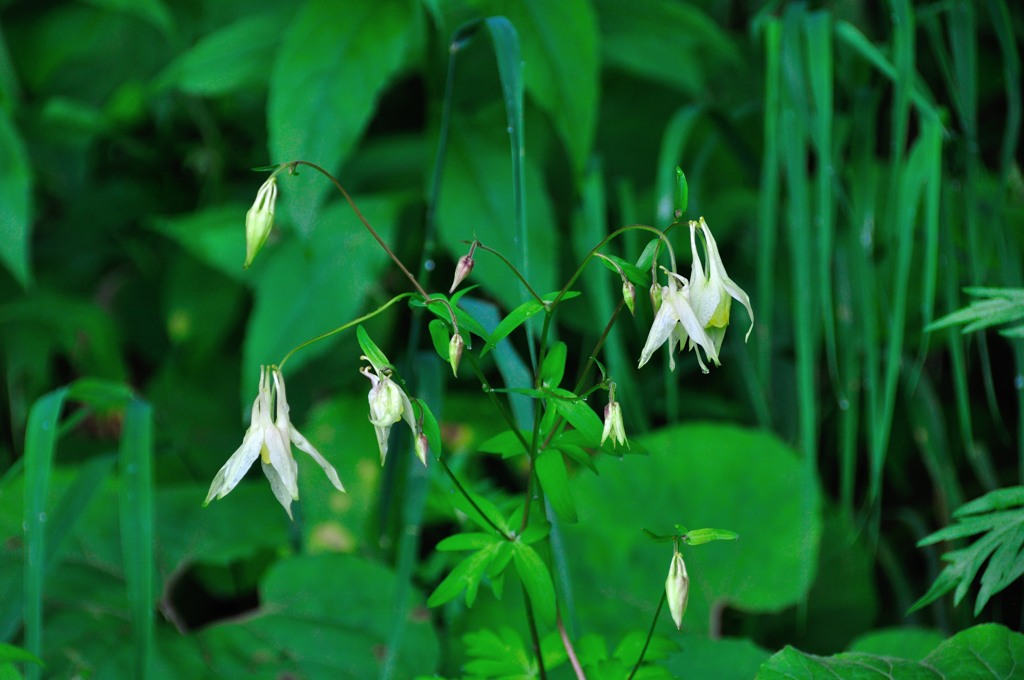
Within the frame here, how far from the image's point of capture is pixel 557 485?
682mm

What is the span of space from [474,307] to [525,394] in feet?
0.73

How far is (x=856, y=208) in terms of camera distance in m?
1.26

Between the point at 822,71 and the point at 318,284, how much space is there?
68 centimetres

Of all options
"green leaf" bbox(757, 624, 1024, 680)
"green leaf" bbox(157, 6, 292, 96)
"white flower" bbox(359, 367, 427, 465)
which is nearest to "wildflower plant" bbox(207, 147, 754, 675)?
"white flower" bbox(359, 367, 427, 465)

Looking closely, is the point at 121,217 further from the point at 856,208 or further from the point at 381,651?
the point at 856,208

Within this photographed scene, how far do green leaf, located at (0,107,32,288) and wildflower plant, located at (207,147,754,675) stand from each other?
0.73m

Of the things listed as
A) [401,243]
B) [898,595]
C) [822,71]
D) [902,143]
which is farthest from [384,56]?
[898,595]

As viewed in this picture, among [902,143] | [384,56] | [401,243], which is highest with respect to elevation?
[384,56]

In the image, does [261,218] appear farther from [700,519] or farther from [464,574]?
[700,519]

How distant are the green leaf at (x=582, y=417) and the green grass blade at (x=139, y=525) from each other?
48 centimetres

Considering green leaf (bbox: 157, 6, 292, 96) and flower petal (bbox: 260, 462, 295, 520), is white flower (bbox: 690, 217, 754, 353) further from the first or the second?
green leaf (bbox: 157, 6, 292, 96)

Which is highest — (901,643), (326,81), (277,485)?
(326,81)

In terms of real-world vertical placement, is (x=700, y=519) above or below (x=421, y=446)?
below

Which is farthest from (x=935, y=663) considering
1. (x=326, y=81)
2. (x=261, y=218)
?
(x=326, y=81)
